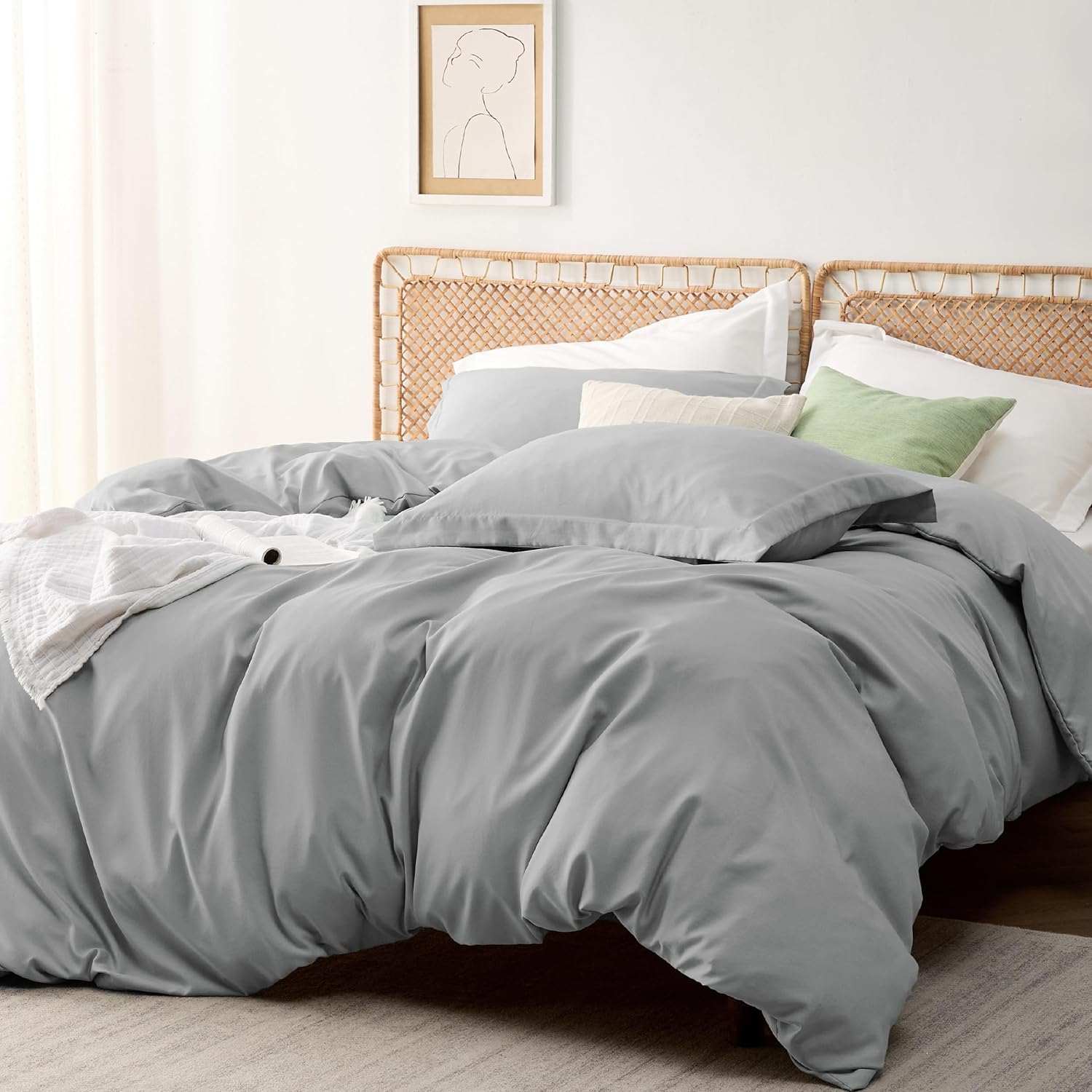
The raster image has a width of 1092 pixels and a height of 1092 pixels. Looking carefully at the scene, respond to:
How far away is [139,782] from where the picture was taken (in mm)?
1989

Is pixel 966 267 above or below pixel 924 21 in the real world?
below

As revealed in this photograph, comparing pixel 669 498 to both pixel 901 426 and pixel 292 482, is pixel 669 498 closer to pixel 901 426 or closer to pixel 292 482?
pixel 292 482

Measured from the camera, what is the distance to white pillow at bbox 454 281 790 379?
407 cm

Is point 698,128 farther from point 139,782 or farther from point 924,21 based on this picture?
point 139,782

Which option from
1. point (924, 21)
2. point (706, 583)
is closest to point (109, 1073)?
point (706, 583)

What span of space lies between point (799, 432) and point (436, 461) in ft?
2.84

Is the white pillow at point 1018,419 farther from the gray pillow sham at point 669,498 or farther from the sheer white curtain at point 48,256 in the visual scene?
the sheer white curtain at point 48,256

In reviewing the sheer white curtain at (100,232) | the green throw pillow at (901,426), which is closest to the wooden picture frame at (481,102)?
the sheer white curtain at (100,232)

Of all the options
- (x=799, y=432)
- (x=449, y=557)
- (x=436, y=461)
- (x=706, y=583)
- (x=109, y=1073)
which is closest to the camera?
(x=109, y=1073)

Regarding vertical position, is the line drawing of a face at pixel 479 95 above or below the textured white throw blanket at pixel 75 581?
above

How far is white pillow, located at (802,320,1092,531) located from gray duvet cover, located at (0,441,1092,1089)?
1411 mm

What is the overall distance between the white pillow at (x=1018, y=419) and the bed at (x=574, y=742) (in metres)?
1.05

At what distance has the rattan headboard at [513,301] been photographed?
14.1 feet

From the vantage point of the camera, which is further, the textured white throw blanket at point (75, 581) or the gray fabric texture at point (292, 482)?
the gray fabric texture at point (292, 482)
